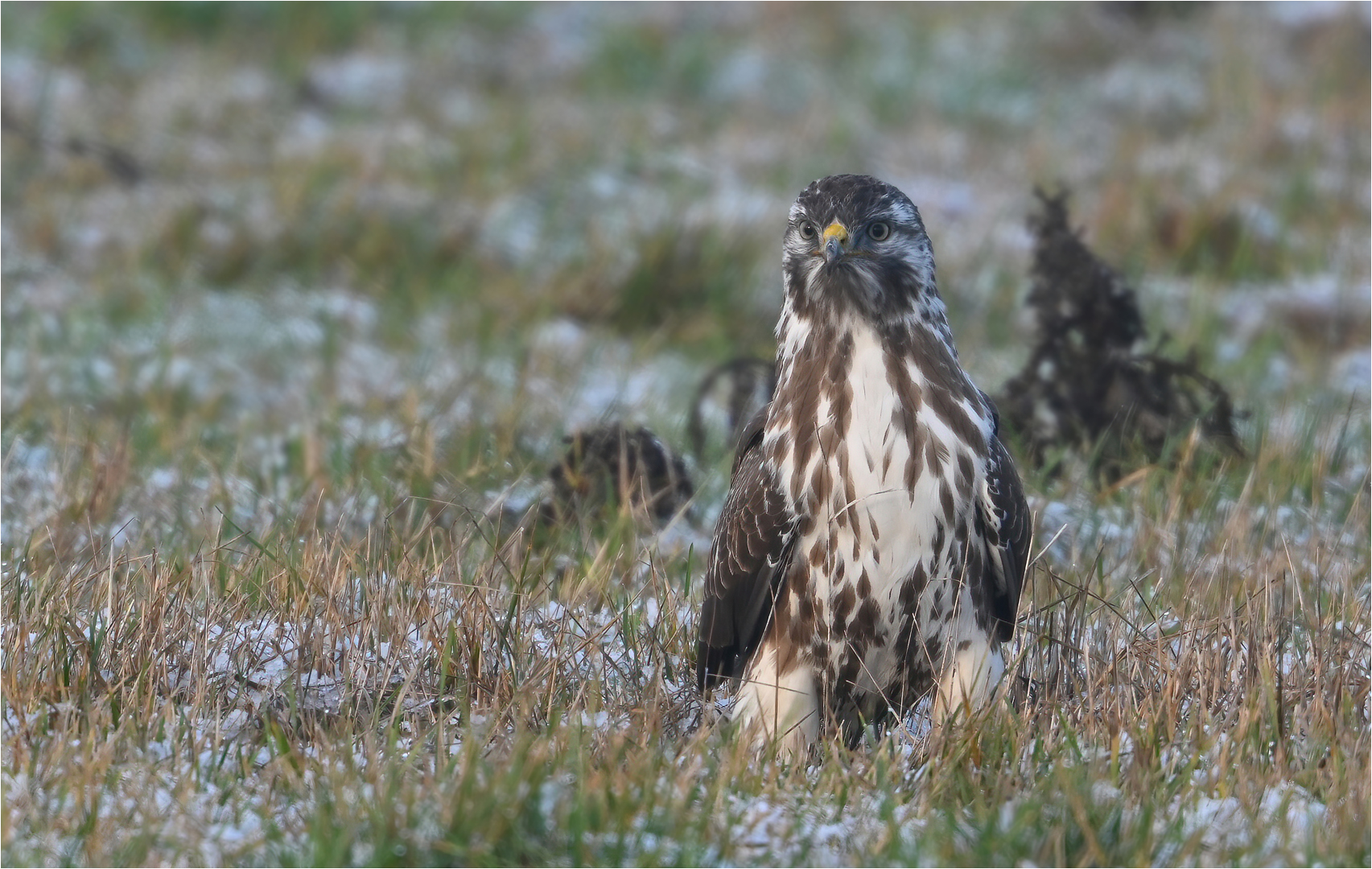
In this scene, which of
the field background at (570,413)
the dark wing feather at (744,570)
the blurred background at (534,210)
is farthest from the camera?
the blurred background at (534,210)

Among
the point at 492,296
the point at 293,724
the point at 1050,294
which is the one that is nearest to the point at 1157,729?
the point at 293,724

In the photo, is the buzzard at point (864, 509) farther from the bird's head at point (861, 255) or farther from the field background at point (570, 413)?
the field background at point (570, 413)

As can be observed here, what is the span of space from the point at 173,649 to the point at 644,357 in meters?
4.89

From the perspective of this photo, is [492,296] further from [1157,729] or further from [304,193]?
[1157,729]

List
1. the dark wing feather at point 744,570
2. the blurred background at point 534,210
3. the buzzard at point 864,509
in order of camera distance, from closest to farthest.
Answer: the buzzard at point 864,509 → the dark wing feather at point 744,570 → the blurred background at point 534,210

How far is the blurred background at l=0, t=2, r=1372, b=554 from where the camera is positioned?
6.68 meters

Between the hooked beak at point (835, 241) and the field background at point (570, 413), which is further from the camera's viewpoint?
the hooked beak at point (835, 241)

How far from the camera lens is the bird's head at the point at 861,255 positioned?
153 inches

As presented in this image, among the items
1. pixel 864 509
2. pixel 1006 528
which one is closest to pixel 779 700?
pixel 864 509

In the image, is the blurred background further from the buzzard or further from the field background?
the buzzard

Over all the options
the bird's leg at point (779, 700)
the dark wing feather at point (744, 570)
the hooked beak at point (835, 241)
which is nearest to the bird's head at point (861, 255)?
the hooked beak at point (835, 241)

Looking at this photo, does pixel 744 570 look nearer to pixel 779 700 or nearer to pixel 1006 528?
pixel 779 700

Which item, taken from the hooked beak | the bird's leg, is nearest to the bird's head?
the hooked beak

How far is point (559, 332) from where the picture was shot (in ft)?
29.0
